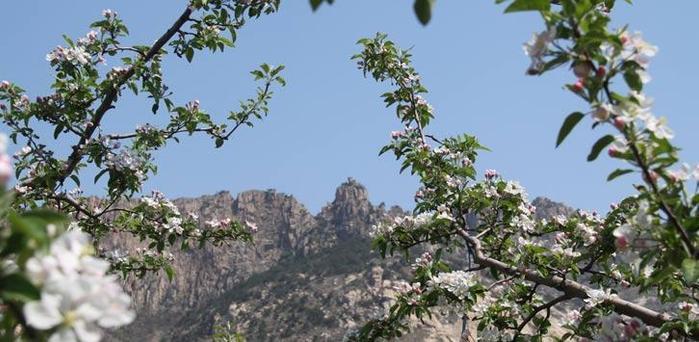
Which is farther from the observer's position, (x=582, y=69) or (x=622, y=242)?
(x=622, y=242)

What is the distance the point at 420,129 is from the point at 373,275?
2841 inches

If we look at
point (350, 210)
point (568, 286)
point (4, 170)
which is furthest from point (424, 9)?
point (350, 210)

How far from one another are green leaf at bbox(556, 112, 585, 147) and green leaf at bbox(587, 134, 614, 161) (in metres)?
0.11

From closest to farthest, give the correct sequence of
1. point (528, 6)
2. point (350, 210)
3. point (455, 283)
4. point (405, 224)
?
point (528, 6)
point (455, 283)
point (405, 224)
point (350, 210)

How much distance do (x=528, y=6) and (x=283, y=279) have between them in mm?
86637

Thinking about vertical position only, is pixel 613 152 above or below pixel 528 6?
below

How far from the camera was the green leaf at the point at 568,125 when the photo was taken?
72.6 inches

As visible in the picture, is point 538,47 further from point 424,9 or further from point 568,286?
point 568,286

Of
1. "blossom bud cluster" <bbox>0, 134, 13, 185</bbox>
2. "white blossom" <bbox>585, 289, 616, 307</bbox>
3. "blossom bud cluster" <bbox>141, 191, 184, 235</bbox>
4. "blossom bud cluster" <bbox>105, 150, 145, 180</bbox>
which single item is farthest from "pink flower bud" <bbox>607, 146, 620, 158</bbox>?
"blossom bud cluster" <bbox>141, 191, 184, 235</bbox>

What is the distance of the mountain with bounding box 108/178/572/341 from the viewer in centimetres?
7125

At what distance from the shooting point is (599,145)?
1.91 m

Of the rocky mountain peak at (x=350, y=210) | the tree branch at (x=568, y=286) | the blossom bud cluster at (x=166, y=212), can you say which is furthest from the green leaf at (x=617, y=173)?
the rocky mountain peak at (x=350, y=210)

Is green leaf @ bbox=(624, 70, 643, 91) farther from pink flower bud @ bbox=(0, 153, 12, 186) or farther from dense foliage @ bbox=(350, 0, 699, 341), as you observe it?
pink flower bud @ bbox=(0, 153, 12, 186)

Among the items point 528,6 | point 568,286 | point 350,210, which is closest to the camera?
point 528,6
